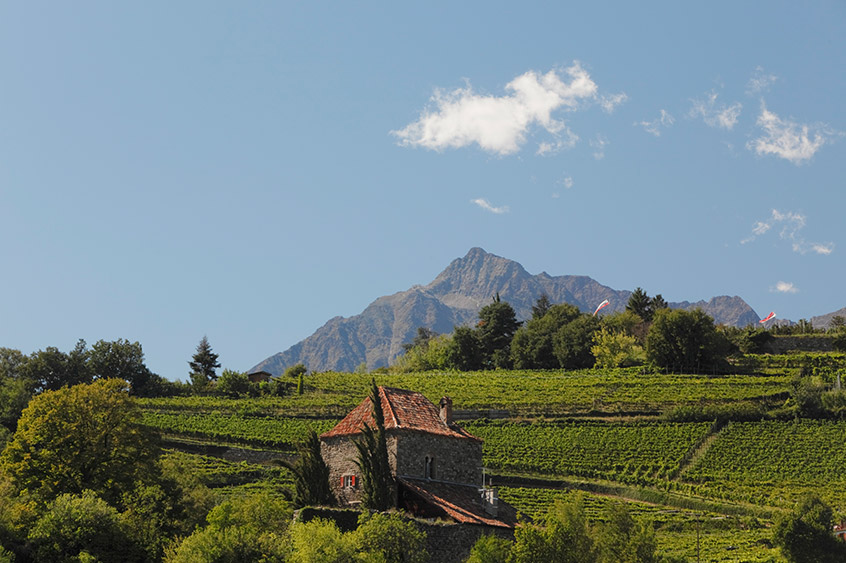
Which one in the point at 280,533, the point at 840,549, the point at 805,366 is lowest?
the point at 840,549

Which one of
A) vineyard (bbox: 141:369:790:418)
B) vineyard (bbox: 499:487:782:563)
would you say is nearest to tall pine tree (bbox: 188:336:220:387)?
vineyard (bbox: 141:369:790:418)

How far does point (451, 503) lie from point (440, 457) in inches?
149

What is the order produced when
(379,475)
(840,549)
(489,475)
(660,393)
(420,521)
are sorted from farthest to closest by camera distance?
(660,393), (489,475), (840,549), (379,475), (420,521)

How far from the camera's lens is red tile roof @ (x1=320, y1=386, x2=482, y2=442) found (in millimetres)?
44406

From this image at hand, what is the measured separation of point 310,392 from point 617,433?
111ft

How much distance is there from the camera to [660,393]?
8869cm

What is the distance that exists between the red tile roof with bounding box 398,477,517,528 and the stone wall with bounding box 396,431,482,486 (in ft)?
1.56

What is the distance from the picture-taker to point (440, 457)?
44.7 meters

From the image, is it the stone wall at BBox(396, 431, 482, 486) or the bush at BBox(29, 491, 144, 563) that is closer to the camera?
the bush at BBox(29, 491, 144, 563)

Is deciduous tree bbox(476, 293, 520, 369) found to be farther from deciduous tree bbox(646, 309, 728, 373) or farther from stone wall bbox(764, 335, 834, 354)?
stone wall bbox(764, 335, 834, 354)

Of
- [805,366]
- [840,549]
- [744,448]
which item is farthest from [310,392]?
[840,549]

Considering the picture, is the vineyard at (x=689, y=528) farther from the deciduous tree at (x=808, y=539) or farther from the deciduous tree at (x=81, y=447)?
the deciduous tree at (x=81, y=447)

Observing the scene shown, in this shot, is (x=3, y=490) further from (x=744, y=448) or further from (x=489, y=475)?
(x=744, y=448)

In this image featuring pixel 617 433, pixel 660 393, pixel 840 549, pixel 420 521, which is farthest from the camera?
pixel 660 393
